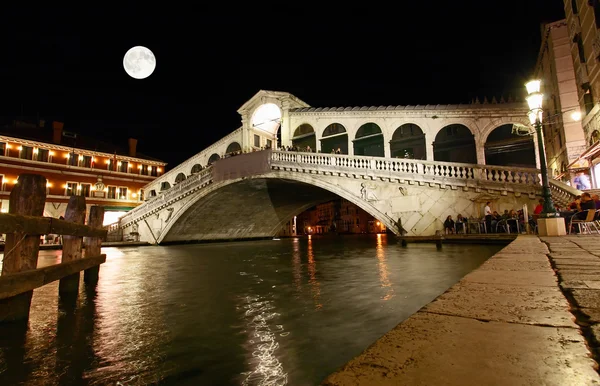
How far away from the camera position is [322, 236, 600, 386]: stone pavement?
3.00ft

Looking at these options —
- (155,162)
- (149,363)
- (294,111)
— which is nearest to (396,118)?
(294,111)

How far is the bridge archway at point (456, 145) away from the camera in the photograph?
19.1m

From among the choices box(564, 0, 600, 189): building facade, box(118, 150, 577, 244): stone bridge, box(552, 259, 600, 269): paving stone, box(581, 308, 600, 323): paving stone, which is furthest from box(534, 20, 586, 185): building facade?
box(581, 308, 600, 323): paving stone

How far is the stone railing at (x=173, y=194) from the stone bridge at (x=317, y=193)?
0.07 m

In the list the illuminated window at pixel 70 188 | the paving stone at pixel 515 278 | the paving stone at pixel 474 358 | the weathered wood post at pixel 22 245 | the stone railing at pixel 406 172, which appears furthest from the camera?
the illuminated window at pixel 70 188

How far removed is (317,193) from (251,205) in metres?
5.22

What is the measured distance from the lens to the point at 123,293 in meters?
4.62

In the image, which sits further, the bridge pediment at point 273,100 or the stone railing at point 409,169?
the bridge pediment at point 273,100

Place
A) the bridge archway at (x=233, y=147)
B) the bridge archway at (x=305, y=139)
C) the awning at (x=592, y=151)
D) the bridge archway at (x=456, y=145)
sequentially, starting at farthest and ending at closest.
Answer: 1. the bridge archway at (x=233, y=147)
2. the bridge archway at (x=305, y=139)
3. the bridge archway at (x=456, y=145)
4. the awning at (x=592, y=151)

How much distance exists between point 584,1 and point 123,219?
2733 cm

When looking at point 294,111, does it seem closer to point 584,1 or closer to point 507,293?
point 584,1

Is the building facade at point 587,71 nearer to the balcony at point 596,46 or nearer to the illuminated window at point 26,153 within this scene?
the balcony at point 596,46

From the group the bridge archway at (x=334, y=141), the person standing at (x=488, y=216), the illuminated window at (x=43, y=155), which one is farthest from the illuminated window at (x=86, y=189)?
the person standing at (x=488, y=216)

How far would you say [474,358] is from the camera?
41.0 inches
